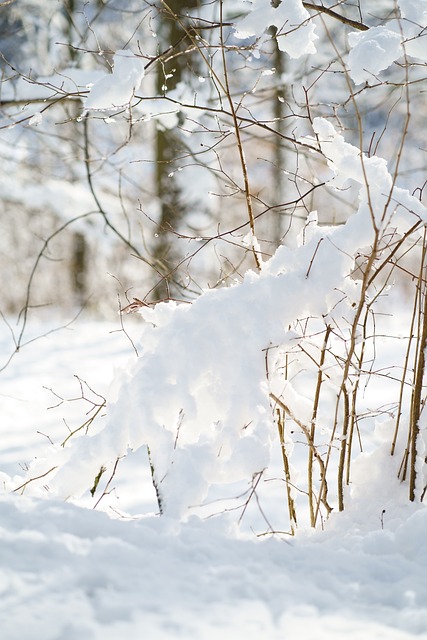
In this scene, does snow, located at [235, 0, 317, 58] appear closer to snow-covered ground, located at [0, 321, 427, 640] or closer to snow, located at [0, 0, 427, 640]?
snow, located at [0, 0, 427, 640]

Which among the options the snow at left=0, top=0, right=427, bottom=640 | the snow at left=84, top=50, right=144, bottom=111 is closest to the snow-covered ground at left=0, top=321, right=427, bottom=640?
the snow at left=0, top=0, right=427, bottom=640

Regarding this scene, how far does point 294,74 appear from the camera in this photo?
479 cm

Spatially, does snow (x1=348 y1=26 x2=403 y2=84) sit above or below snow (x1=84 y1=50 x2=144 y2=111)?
below

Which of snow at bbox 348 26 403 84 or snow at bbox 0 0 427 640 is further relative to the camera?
snow at bbox 348 26 403 84

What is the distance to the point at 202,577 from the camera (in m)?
1.54

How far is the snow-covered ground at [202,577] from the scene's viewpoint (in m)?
1.32

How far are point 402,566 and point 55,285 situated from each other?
11133 millimetres

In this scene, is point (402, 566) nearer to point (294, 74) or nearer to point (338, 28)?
point (294, 74)

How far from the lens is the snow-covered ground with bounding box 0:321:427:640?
1322 millimetres

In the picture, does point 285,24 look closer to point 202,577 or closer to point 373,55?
point 373,55

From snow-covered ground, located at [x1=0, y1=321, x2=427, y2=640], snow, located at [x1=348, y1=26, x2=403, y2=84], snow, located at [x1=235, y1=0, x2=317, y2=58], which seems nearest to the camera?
snow-covered ground, located at [x1=0, y1=321, x2=427, y2=640]

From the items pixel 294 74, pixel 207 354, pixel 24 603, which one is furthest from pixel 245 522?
pixel 294 74

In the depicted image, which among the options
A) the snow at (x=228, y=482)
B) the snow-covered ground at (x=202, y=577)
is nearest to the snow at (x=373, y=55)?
the snow at (x=228, y=482)

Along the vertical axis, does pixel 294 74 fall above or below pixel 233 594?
above
